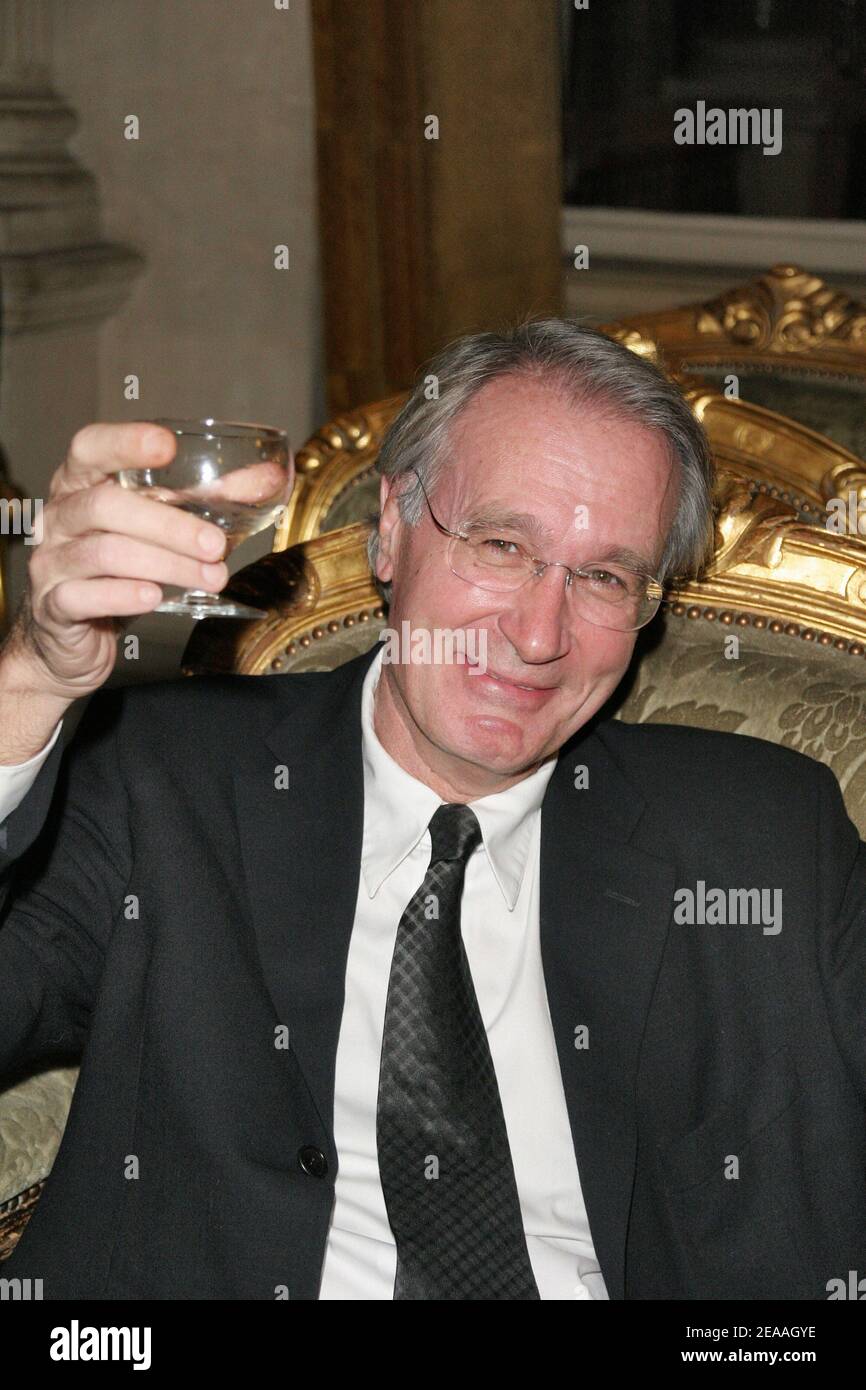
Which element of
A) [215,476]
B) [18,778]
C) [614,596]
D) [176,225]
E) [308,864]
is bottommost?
[308,864]

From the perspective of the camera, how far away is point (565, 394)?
1602 millimetres

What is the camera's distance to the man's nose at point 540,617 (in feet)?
5.00

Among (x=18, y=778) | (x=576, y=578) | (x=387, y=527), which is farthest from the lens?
(x=387, y=527)

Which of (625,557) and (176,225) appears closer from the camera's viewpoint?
(625,557)

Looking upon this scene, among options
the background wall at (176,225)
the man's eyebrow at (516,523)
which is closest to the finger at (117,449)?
the man's eyebrow at (516,523)

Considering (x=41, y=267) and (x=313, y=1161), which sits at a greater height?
(x=41, y=267)

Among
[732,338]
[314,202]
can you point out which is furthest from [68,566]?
[314,202]

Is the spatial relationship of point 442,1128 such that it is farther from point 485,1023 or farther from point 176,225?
point 176,225

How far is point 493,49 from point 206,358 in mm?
1235

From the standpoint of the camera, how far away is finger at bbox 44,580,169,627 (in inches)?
43.4

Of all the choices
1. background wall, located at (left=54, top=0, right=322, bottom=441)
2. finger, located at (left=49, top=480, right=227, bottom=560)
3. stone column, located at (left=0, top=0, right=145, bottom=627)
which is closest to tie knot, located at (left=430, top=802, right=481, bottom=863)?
finger, located at (left=49, top=480, right=227, bottom=560)

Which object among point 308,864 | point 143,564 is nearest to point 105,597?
point 143,564

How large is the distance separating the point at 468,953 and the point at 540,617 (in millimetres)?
345

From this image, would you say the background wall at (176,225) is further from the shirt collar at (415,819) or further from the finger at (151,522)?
the finger at (151,522)
